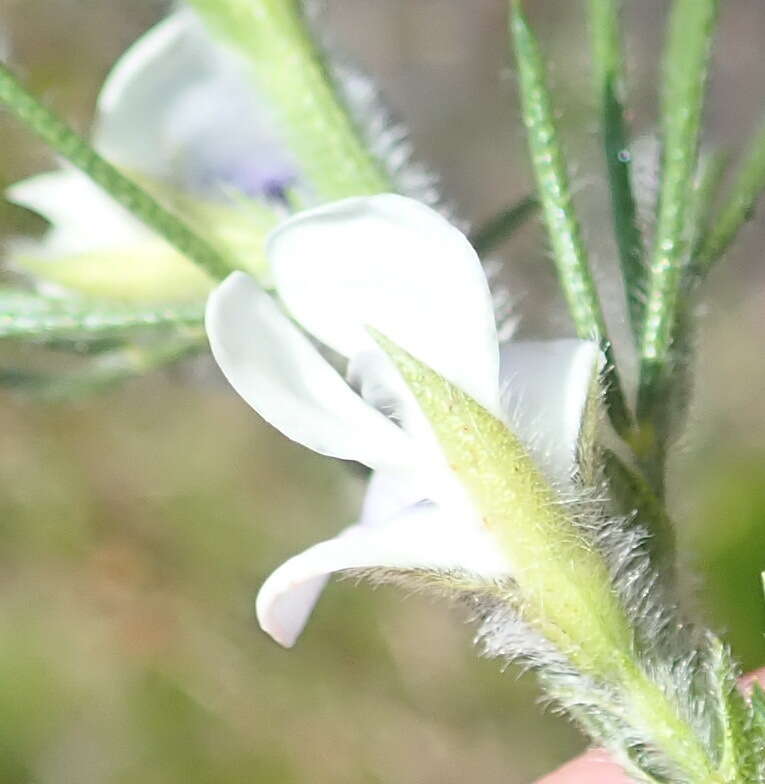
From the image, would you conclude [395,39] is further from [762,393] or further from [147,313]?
[147,313]

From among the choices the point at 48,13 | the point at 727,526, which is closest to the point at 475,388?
the point at 727,526

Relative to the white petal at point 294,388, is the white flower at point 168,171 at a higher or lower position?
higher

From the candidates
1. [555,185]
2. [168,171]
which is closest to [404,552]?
[555,185]

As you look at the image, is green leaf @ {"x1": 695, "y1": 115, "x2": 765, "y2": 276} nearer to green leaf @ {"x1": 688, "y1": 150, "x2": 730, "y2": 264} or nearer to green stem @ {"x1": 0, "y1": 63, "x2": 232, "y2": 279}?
green leaf @ {"x1": 688, "y1": 150, "x2": 730, "y2": 264}

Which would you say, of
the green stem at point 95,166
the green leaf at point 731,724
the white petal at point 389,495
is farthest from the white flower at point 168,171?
the green leaf at point 731,724

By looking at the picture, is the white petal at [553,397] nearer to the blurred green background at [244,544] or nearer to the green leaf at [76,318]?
the green leaf at [76,318]

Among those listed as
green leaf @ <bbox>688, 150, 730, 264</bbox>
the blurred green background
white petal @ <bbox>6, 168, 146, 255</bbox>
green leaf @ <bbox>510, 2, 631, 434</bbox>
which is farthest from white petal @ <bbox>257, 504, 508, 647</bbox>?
the blurred green background
